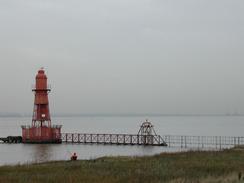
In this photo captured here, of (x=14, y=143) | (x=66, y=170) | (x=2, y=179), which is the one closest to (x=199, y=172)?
(x=66, y=170)

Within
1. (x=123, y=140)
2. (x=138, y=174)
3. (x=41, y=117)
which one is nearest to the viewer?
(x=138, y=174)

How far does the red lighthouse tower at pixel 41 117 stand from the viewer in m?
71.9

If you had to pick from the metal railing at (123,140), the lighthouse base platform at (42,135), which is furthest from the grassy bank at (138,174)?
the lighthouse base platform at (42,135)

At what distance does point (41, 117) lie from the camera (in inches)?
2827

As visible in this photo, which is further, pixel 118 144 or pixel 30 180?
pixel 118 144

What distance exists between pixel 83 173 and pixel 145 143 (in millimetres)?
51496

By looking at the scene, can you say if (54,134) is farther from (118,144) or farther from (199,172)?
(199,172)

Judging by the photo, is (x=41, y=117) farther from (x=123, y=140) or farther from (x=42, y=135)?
(x=123, y=140)

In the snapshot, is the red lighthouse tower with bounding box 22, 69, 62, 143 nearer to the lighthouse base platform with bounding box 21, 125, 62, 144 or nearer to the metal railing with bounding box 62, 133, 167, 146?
the lighthouse base platform with bounding box 21, 125, 62, 144

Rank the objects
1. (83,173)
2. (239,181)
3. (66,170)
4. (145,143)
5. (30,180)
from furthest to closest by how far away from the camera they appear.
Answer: (145,143) < (66,170) < (83,173) < (30,180) < (239,181)

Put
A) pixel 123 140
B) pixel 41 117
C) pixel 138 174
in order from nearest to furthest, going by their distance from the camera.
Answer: pixel 138 174 → pixel 41 117 → pixel 123 140

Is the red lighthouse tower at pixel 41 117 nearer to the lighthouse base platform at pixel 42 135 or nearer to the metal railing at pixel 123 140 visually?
the lighthouse base platform at pixel 42 135

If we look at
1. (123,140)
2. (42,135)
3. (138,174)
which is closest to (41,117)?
(42,135)

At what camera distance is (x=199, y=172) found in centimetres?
2075
